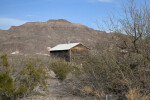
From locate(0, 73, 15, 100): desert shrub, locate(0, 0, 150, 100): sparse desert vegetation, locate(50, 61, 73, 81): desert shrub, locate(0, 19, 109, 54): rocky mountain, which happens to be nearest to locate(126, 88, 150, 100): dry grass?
locate(0, 0, 150, 100): sparse desert vegetation

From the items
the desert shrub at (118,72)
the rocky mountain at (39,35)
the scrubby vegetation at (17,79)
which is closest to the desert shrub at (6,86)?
the scrubby vegetation at (17,79)

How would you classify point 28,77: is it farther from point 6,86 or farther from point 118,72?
point 118,72

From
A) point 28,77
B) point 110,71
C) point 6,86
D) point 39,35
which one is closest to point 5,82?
point 6,86

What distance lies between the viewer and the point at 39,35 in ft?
272

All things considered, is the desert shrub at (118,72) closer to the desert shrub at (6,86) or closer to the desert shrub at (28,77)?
the desert shrub at (28,77)

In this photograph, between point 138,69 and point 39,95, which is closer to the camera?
point 138,69

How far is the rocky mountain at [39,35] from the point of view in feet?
232

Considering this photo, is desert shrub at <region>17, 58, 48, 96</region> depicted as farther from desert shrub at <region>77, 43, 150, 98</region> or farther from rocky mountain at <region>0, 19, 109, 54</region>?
rocky mountain at <region>0, 19, 109, 54</region>

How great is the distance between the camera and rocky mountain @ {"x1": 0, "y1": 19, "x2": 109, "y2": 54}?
70.8 meters

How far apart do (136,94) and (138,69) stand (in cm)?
99

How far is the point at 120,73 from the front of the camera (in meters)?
6.60

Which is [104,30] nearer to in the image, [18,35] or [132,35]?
[132,35]

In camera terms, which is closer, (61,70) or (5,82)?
(5,82)

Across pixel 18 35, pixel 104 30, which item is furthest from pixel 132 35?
pixel 18 35
